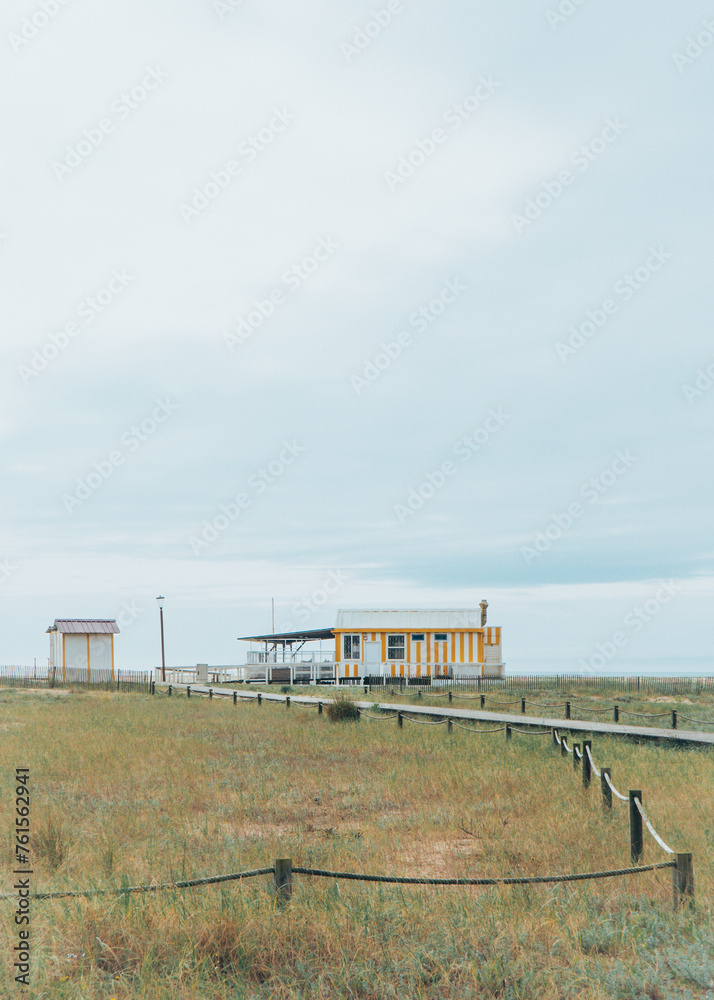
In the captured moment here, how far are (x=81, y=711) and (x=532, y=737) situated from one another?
1431cm

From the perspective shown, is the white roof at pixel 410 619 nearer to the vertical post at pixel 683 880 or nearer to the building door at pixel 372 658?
the building door at pixel 372 658

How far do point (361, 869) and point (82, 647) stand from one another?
36786mm

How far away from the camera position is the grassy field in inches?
210

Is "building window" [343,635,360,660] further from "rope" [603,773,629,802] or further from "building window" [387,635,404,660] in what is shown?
"rope" [603,773,629,802]

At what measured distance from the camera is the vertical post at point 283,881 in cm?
607

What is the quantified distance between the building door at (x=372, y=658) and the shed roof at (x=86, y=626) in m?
12.3

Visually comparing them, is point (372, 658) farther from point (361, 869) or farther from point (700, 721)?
point (361, 869)

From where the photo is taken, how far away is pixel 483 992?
5160 mm

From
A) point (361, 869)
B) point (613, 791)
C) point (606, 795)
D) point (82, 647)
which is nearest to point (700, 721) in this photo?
point (606, 795)

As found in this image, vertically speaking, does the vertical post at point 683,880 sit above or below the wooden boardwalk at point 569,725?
above

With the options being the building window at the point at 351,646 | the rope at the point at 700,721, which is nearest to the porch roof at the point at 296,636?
the building window at the point at 351,646

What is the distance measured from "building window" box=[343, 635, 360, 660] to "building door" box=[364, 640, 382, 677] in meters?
0.91

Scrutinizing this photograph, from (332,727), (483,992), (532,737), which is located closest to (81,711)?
(332,727)

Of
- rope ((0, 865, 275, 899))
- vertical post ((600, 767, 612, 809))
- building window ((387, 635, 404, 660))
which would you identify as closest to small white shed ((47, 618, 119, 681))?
building window ((387, 635, 404, 660))
